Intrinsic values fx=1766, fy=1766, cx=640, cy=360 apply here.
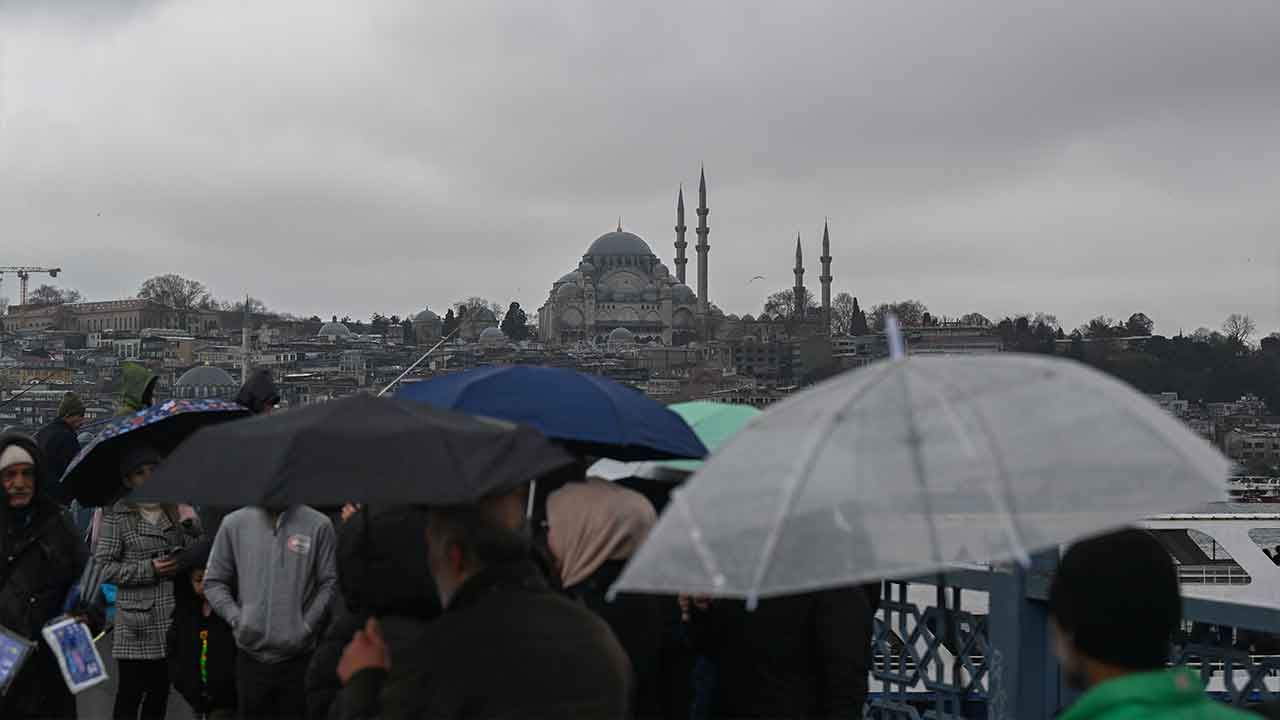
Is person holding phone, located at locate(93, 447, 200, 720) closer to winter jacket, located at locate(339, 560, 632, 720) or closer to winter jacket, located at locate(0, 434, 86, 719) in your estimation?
winter jacket, located at locate(0, 434, 86, 719)

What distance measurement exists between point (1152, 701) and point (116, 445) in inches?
150

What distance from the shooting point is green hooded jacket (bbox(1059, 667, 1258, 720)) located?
6.22 feet

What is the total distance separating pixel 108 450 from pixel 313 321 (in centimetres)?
14005

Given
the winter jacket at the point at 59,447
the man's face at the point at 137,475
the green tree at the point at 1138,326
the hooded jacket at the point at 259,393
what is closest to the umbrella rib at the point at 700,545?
the man's face at the point at 137,475

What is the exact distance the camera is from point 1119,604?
197cm

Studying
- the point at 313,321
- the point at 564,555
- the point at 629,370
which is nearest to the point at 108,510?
the point at 564,555

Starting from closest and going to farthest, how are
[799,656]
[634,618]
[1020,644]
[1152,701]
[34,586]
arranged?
[1152,701], [799,656], [634,618], [1020,644], [34,586]

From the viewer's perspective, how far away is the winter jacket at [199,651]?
4.86m

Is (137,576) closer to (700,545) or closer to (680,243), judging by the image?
(700,545)

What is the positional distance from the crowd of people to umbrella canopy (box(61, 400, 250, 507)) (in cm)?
5

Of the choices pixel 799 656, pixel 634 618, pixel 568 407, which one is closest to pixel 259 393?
pixel 568 407

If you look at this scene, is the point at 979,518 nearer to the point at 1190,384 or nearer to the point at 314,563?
the point at 314,563

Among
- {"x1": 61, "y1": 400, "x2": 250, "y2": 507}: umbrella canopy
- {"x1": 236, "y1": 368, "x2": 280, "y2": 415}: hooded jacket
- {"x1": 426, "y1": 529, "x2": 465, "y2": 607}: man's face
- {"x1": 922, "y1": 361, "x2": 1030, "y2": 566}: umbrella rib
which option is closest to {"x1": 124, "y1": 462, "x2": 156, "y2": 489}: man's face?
{"x1": 61, "y1": 400, "x2": 250, "y2": 507}: umbrella canopy

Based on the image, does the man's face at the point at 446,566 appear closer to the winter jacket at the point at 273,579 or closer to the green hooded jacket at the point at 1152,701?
the green hooded jacket at the point at 1152,701
